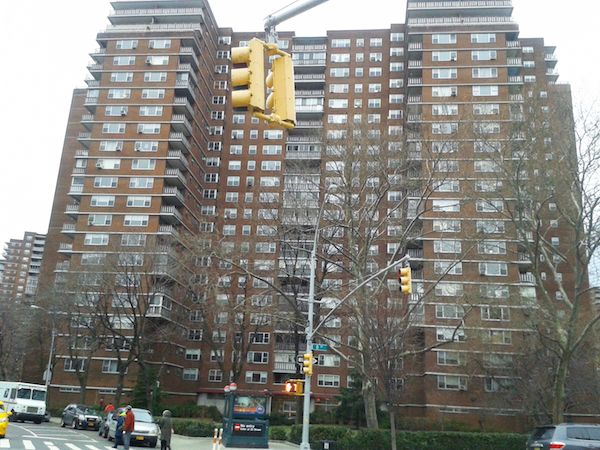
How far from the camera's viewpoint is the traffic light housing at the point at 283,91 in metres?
6.93

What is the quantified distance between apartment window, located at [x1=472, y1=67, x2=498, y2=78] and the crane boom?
62.7 metres

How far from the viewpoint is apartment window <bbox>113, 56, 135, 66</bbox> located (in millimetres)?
71125

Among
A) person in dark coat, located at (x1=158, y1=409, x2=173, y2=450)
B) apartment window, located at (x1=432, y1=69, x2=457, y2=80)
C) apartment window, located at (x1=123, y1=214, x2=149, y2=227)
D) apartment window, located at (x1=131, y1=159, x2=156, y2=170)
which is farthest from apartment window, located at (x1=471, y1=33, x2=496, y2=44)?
person in dark coat, located at (x1=158, y1=409, x2=173, y2=450)

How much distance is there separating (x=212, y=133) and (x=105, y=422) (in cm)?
5485

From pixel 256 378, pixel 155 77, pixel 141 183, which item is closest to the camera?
pixel 256 378

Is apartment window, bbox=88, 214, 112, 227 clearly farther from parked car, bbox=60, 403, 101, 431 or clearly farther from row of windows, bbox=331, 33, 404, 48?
row of windows, bbox=331, 33, 404, 48

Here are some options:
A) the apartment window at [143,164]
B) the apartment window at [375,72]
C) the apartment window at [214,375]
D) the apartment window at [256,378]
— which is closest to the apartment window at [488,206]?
the apartment window at [256,378]

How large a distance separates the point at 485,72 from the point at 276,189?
90.5 feet

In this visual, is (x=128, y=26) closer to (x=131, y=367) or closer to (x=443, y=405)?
(x=131, y=367)

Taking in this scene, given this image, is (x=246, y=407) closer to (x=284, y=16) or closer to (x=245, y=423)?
Result: (x=245, y=423)

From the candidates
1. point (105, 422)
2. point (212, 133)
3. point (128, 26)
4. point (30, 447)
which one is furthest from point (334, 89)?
point (30, 447)

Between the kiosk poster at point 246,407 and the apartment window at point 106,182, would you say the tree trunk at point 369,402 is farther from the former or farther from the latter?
the apartment window at point 106,182

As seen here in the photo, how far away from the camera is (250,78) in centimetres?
668

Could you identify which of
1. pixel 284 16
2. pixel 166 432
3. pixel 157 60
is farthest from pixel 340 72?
pixel 284 16
